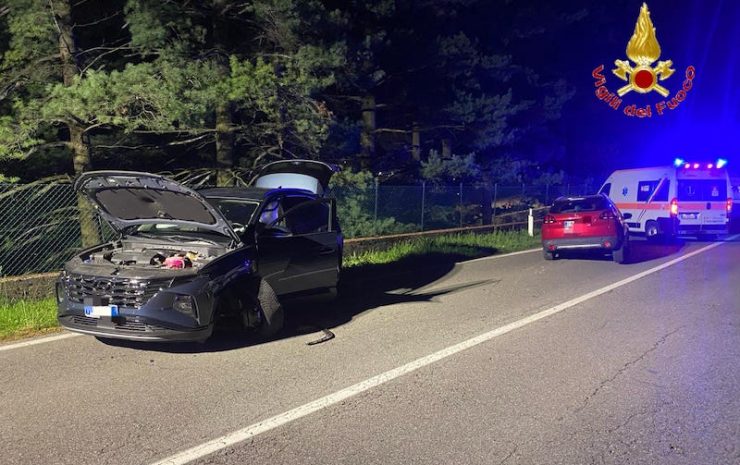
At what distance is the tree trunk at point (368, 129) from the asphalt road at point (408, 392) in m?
12.2

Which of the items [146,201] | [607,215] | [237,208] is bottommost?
[607,215]

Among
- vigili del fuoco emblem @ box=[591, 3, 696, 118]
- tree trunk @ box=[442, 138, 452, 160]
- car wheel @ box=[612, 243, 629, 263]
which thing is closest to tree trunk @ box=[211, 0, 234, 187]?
car wheel @ box=[612, 243, 629, 263]

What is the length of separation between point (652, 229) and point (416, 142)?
8468 mm

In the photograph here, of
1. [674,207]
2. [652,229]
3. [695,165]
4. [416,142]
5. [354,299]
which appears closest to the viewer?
[354,299]

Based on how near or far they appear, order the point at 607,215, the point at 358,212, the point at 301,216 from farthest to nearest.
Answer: the point at 358,212, the point at 607,215, the point at 301,216

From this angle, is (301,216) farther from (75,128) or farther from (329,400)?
(75,128)

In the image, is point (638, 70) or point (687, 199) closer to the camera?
point (687, 199)

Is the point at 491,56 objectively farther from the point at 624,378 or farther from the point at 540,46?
Result: the point at 624,378

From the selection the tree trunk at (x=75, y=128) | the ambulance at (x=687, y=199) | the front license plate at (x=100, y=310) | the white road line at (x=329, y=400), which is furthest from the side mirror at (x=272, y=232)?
the ambulance at (x=687, y=199)

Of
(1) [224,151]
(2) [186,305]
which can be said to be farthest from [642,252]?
(2) [186,305]

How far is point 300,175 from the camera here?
10469 mm

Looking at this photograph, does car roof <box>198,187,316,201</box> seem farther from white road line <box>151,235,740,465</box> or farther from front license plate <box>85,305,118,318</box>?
white road line <box>151,235,740,465</box>

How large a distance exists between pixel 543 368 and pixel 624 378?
27.4 inches

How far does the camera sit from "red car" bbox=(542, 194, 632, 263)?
43.3 ft
